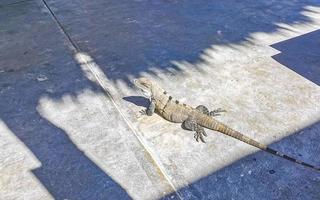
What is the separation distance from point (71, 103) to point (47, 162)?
1.01m

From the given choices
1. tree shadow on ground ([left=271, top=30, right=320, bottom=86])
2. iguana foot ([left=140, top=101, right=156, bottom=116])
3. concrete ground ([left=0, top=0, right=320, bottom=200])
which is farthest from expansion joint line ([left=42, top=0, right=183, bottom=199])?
tree shadow on ground ([left=271, top=30, right=320, bottom=86])

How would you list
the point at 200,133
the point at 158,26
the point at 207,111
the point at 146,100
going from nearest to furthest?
1. the point at 200,133
2. the point at 207,111
3. the point at 146,100
4. the point at 158,26

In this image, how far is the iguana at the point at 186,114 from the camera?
3783 mm

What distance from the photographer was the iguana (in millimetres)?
3783

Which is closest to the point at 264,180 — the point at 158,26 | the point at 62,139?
the point at 62,139

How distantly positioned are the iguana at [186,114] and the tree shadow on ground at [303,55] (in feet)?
4.94

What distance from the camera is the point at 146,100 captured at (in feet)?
14.6

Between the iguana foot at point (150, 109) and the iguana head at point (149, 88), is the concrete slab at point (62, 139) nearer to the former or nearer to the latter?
the iguana foot at point (150, 109)

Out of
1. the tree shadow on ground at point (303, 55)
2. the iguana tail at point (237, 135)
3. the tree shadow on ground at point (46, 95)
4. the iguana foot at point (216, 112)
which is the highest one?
the tree shadow on ground at point (303, 55)

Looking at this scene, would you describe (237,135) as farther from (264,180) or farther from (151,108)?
(151,108)

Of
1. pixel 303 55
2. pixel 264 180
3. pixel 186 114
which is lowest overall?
pixel 264 180

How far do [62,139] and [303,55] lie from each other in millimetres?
3544

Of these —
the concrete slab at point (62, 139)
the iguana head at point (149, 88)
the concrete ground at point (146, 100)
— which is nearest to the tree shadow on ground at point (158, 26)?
the concrete ground at point (146, 100)

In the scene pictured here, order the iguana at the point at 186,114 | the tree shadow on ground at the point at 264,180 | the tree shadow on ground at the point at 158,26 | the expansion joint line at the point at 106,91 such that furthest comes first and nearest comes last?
the tree shadow on ground at the point at 158,26 → the iguana at the point at 186,114 → the expansion joint line at the point at 106,91 → the tree shadow on ground at the point at 264,180
